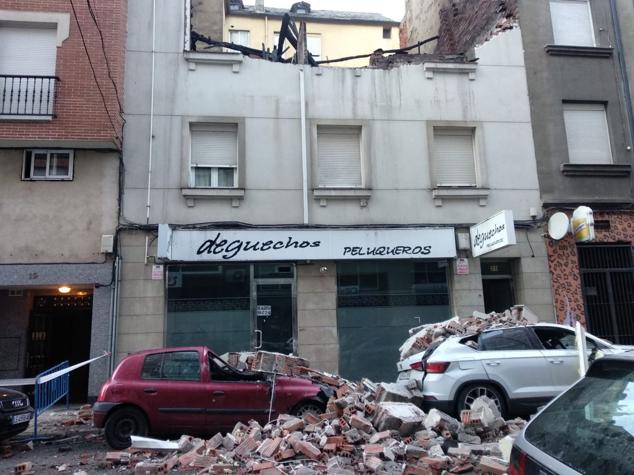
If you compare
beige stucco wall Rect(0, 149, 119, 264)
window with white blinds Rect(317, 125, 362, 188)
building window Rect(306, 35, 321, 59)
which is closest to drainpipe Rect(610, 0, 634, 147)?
window with white blinds Rect(317, 125, 362, 188)

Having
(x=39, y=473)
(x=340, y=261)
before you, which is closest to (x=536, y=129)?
(x=340, y=261)

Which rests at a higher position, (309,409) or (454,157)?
(454,157)

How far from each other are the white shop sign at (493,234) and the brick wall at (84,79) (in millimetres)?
8134

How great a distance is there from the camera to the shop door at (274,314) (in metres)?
11.5

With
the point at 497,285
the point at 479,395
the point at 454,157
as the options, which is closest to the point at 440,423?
the point at 479,395

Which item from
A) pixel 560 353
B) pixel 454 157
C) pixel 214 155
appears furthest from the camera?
pixel 454 157

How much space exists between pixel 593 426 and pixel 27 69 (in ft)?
42.4

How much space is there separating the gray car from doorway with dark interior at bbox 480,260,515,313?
32.7 ft

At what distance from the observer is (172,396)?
24.8 ft

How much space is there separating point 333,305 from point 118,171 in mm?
5574

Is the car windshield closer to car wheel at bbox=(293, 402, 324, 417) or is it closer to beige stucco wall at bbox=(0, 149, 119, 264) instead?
car wheel at bbox=(293, 402, 324, 417)

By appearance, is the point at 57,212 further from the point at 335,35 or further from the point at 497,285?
the point at 335,35

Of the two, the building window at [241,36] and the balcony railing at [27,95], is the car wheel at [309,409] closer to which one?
the balcony railing at [27,95]

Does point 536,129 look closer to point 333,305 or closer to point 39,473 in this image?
point 333,305
